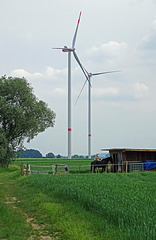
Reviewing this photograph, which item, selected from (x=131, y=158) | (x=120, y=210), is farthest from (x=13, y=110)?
(x=120, y=210)

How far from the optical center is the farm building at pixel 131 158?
34.9 metres

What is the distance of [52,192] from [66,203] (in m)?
3.10

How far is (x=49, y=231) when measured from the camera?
991cm

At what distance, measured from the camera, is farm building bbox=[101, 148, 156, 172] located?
34.9 metres

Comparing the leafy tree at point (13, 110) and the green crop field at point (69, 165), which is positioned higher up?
the leafy tree at point (13, 110)

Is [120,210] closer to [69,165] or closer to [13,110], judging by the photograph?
[13,110]

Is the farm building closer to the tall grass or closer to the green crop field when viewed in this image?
the green crop field

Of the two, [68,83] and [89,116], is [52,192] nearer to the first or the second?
[68,83]

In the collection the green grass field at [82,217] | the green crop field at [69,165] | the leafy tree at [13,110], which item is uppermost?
the leafy tree at [13,110]

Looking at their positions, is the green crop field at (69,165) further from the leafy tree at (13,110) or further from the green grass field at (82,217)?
the green grass field at (82,217)

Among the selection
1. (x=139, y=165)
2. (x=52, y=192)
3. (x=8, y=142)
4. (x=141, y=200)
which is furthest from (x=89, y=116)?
Result: (x=141, y=200)

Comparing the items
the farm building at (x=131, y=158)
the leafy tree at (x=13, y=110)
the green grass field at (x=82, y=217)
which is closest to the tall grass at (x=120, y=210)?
the green grass field at (x=82, y=217)

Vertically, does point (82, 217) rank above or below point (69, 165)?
below

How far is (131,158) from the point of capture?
36.0m
